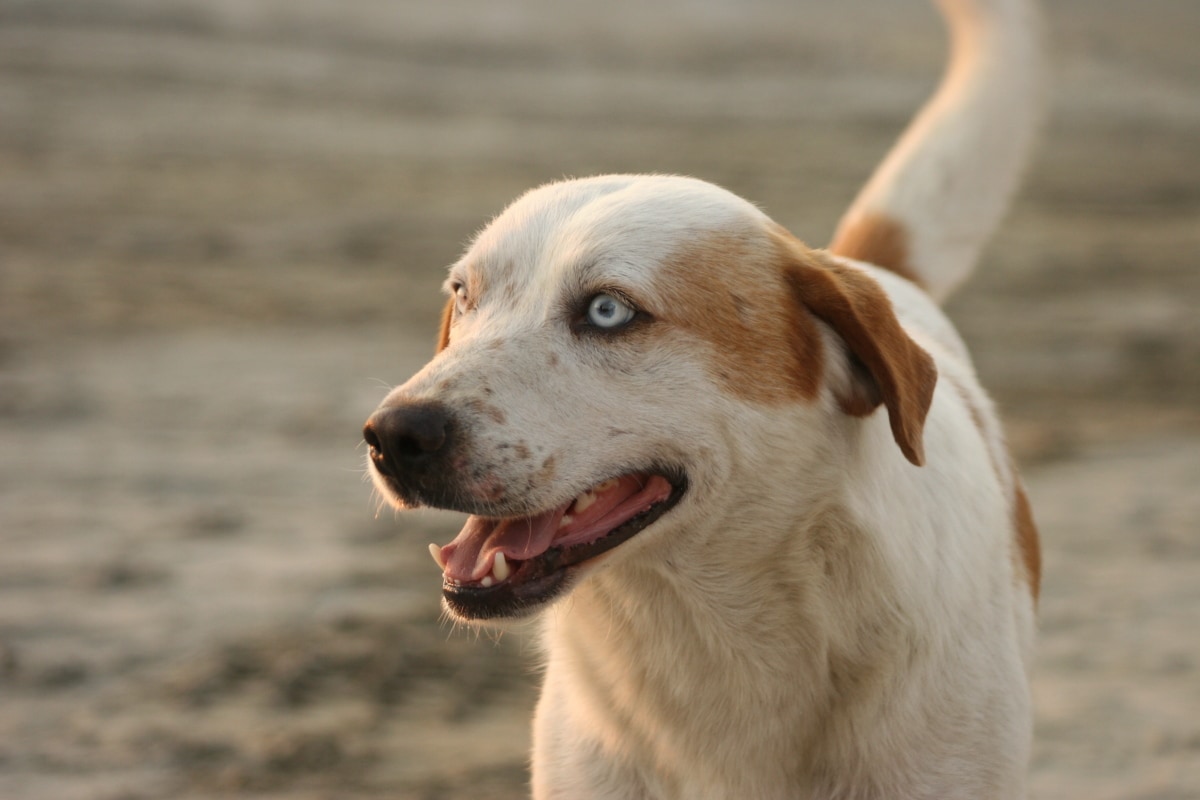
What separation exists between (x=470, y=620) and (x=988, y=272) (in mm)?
8100

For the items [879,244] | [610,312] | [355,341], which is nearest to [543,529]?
[610,312]

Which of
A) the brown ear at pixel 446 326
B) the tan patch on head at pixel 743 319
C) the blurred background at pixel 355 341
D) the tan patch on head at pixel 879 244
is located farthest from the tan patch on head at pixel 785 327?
the tan patch on head at pixel 879 244

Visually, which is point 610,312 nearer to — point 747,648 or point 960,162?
point 747,648

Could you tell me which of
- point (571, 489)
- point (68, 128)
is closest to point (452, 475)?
point (571, 489)

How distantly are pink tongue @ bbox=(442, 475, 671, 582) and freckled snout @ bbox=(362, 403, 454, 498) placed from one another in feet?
0.65

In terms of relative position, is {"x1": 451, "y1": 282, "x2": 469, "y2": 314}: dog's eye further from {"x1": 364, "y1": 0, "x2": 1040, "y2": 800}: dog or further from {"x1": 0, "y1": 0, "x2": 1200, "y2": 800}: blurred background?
{"x1": 0, "y1": 0, "x2": 1200, "y2": 800}: blurred background

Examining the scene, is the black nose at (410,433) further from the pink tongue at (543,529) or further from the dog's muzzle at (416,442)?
the pink tongue at (543,529)

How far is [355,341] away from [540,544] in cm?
553

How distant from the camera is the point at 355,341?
26.0 ft

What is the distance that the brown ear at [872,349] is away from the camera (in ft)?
8.60

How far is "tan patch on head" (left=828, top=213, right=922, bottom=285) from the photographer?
13.2ft

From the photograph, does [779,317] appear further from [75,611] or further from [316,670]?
[75,611]

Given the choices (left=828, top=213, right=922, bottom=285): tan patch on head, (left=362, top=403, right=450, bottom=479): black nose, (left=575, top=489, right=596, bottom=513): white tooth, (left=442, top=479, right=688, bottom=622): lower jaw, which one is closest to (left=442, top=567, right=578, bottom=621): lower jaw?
(left=442, top=479, right=688, bottom=622): lower jaw

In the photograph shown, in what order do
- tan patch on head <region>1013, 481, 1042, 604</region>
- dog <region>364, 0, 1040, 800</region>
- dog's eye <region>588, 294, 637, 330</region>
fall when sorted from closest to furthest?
dog <region>364, 0, 1040, 800</region> < dog's eye <region>588, 294, 637, 330</region> < tan patch on head <region>1013, 481, 1042, 604</region>
